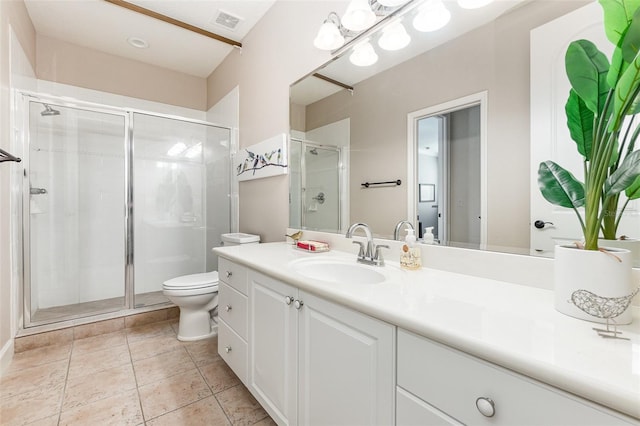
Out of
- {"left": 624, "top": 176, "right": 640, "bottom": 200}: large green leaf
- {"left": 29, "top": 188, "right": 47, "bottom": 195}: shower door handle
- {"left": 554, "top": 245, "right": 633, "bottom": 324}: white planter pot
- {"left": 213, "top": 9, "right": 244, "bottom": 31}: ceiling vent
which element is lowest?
{"left": 554, "top": 245, "right": 633, "bottom": 324}: white planter pot

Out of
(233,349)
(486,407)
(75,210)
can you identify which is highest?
(75,210)

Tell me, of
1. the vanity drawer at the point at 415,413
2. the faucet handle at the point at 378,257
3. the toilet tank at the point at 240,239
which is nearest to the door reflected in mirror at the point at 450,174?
the faucet handle at the point at 378,257

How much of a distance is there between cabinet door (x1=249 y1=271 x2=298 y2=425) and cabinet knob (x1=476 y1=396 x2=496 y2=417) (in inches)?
26.0

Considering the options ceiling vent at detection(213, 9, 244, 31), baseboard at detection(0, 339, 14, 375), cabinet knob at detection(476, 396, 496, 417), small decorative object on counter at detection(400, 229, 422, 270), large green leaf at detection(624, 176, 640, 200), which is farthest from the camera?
ceiling vent at detection(213, 9, 244, 31)

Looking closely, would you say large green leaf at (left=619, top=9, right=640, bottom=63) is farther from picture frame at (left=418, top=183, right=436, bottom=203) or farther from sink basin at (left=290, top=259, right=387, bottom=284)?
sink basin at (left=290, top=259, right=387, bottom=284)

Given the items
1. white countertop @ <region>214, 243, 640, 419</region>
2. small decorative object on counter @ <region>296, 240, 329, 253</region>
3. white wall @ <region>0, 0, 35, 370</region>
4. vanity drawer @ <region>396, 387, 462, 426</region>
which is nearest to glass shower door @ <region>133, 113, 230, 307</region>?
white wall @ <region>0, 0, 35, 370</region>

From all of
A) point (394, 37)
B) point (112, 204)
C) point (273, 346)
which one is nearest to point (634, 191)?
point (394, 37)

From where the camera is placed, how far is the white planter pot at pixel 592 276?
0.65 m

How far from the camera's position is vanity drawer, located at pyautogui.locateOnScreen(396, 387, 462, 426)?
2.10ft

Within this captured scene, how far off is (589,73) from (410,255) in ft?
2.59

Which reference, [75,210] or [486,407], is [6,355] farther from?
[486,407]

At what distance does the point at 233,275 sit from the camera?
1579 mm

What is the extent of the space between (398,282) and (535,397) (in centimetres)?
53

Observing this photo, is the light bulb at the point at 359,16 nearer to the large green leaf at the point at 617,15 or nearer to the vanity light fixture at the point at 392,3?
the vanity light fixture at the point at 392,3
